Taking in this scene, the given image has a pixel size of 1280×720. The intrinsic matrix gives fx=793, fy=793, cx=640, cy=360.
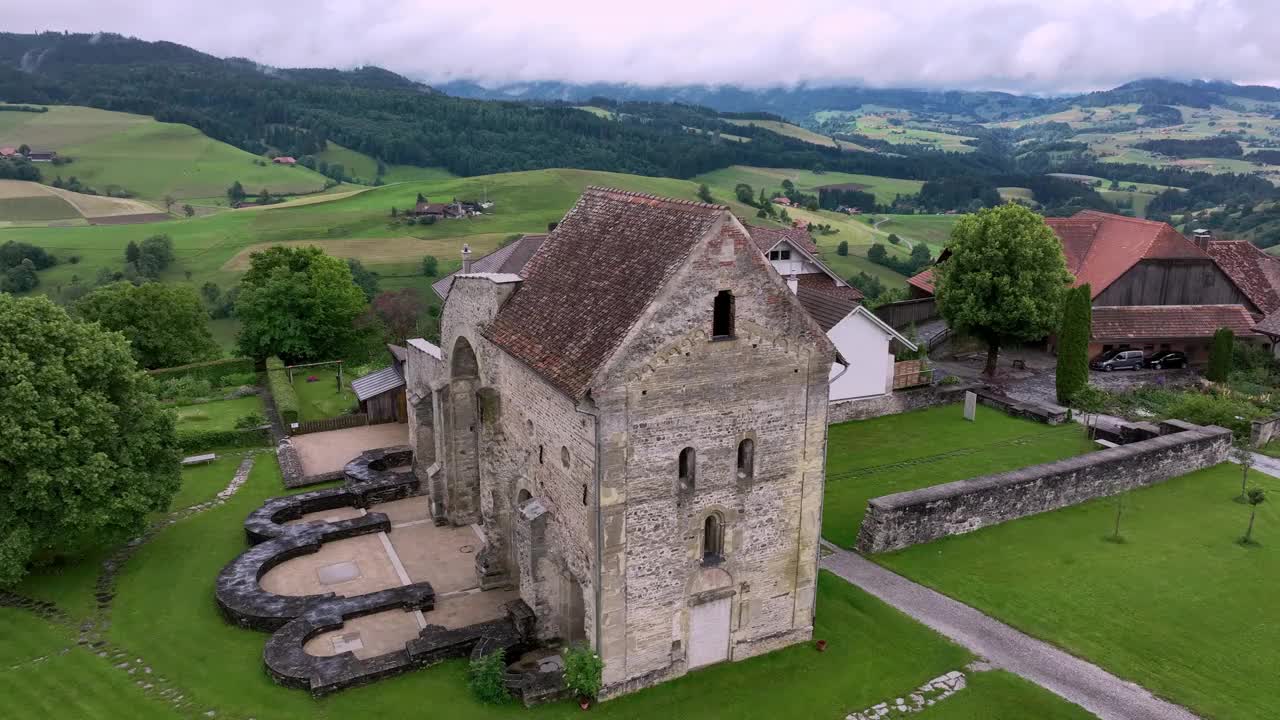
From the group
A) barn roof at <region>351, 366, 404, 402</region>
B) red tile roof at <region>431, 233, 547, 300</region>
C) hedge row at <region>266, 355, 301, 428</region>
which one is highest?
red tile roof at <region>431, 233, 547, 300</region>

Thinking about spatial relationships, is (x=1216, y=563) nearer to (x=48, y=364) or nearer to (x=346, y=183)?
(x=48, y=364)

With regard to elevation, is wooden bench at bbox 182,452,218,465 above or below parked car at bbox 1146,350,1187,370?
below

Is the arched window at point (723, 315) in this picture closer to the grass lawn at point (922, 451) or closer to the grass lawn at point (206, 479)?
the grass lawn at point (922, 451)

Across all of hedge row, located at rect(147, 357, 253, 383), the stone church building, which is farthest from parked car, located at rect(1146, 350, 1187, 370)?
hedge row, located at rect(147, 357, 253, 383)

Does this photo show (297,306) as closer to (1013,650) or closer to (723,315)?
(723,315)

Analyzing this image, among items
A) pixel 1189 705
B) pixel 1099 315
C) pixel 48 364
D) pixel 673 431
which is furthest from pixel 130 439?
pixel 1099 315

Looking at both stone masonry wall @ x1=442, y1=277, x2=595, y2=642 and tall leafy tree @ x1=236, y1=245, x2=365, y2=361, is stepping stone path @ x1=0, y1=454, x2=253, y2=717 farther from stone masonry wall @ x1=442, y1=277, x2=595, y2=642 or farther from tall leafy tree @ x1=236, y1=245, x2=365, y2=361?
tall leafy tree @ x1=236, y1=245, x2=365, y2=361
